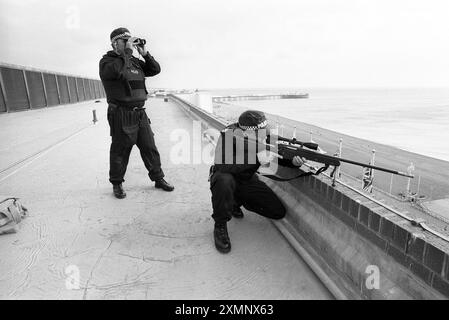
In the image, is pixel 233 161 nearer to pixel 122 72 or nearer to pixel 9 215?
pixel 122 72

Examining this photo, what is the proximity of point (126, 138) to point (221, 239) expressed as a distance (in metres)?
2.29

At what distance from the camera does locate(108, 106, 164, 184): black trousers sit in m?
4.58

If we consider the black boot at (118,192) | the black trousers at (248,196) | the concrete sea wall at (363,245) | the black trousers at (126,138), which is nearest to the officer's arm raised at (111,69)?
the black trousers at (126,138)

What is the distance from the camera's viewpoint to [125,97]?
4.48 meters

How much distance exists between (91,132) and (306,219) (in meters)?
11.6

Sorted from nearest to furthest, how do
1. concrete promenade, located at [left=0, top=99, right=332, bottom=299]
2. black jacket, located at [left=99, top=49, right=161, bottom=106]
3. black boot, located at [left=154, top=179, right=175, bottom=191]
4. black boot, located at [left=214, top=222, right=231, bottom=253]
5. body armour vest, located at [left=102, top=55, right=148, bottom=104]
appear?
concrete promenade, located at [left=0, top=99, right=332, bottom=299] < black boot, located at [left=214, top=222, right=231, bottom=253] < black jacket, located at [left=99, top=49, right=161, bottom=106] < body armour vest, located at [left=102, top=55, right=148, bottom=104] < black boot, located at [left=154, top=179, right=175, bottom=191]

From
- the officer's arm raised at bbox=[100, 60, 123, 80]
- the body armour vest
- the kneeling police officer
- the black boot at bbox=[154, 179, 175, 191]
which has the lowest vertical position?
Result: the black boot at bbox=[154, 179, 175, 191]

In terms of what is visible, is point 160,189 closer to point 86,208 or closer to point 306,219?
point 86,208

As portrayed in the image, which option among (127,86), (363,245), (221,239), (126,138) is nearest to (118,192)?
(126,138)

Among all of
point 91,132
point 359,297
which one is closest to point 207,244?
point 359,297

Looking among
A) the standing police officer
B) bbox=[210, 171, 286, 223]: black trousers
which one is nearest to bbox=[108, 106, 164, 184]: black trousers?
the standing police officer

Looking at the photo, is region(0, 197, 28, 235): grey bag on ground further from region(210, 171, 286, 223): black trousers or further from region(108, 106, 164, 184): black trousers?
region(210, 171, 286, 223): black trousers

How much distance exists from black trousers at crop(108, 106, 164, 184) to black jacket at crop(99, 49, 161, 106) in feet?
0.56
